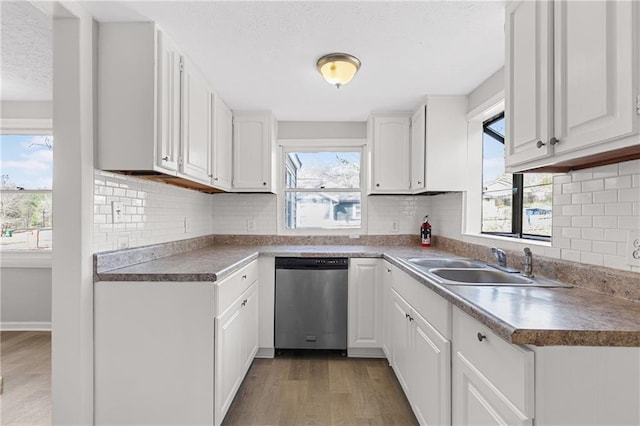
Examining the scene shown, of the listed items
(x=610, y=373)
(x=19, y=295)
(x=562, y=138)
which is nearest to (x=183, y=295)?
(x=610, y=373)

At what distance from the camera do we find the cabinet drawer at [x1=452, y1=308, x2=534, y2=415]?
0.90 m

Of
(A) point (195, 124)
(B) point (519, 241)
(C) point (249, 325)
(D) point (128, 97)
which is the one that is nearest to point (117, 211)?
(D) point (128, 97)

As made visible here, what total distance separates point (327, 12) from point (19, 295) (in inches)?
166

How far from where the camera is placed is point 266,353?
112 inches

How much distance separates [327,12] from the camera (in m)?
1.64

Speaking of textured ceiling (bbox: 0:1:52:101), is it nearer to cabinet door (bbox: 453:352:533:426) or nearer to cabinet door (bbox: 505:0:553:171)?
cabinet door (bbox: 505:0:553:171)

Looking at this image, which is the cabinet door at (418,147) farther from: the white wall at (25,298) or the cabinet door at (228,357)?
the white wall at (25,298)

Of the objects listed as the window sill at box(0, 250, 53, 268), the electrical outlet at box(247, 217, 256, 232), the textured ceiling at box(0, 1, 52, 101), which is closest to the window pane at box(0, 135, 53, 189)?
the textured ceiling at box(0, 1, 52, 101)

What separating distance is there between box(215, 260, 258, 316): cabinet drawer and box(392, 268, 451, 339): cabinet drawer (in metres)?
1.12

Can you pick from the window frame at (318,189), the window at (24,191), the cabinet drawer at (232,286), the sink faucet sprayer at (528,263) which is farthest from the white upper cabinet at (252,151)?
the sink faucet sprayer at (528,263)

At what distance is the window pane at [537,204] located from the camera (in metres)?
1.94

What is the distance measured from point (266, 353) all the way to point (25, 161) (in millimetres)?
3292

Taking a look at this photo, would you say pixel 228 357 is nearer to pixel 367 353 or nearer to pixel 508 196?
pixel 367 353

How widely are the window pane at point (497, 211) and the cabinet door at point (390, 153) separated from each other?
754 millimetres
